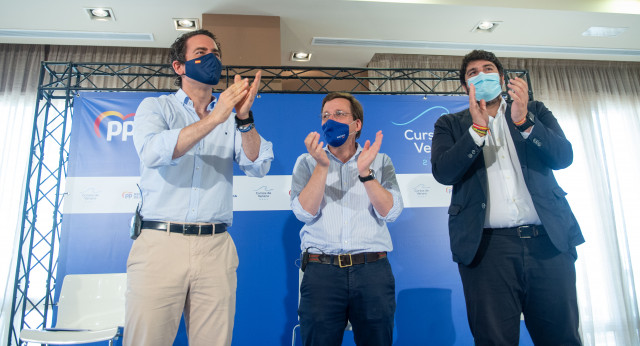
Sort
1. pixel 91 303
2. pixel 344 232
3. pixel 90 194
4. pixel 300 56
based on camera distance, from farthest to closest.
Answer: pixel 300 56, pixel 90 194, pixel 91 303, pixel 344 232

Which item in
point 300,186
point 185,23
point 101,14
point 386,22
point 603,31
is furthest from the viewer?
point 603,31

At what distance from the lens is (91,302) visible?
2787 millimetres

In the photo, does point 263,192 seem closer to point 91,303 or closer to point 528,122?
point 91,303

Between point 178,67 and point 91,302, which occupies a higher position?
point 178,67

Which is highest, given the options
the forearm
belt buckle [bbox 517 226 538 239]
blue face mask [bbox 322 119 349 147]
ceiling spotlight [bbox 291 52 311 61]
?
ceiling spotlight [bbox 291 52 311 61]

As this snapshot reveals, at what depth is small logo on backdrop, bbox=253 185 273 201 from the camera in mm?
3311

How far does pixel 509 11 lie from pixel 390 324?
3894 mm

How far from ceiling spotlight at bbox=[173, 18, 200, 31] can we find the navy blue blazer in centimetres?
369

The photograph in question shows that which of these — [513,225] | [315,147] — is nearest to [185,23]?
[315,147]

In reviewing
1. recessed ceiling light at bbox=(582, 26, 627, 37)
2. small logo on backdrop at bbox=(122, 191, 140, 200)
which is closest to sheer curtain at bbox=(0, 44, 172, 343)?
small logo on backdrop at bbox=(122, 191, 140, 200)

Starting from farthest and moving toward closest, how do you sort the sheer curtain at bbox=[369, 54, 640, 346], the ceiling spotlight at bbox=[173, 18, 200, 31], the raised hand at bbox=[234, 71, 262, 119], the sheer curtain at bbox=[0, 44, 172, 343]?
the sheer curtain at bbox=[369, 54, 640, 346], the sheer curtain at bbox=[0, 44, 172, 343], the ceiling spotlight at bbox=[173, 18, 200, 31], the raised hand at bbox=[234, 71, 262, 119]

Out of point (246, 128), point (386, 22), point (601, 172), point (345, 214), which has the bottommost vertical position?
point (345, 214)

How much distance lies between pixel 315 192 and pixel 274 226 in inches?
58.9

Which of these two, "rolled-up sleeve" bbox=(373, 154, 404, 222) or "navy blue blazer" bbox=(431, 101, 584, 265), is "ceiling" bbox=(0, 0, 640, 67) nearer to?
"rolled-up sleeve" bbox=(373, 154, 404, 222)
